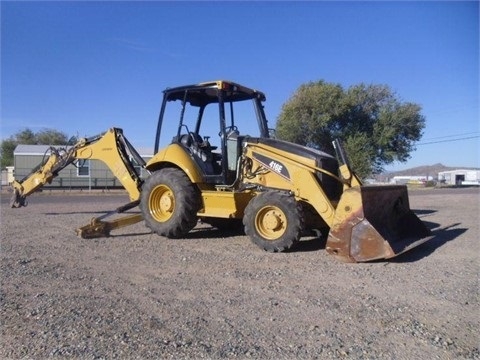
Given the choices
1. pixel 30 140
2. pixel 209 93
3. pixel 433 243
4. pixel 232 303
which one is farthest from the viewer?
pixel 30 140

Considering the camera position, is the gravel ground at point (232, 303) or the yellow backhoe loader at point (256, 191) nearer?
the gravel ground at point (232, 303)

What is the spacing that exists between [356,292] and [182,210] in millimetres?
4251

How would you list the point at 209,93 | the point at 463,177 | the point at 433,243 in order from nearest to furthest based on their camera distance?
the point at 433,243 < the point at 209,93 < the point at 463,177

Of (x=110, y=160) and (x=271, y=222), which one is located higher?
(x=110, y=160)

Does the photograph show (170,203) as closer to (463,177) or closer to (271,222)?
(271,222)

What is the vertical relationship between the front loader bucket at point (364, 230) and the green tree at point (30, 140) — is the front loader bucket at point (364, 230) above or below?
below

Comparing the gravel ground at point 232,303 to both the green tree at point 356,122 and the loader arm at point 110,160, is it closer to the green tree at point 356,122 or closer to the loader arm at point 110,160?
the loader arm at point 110,160

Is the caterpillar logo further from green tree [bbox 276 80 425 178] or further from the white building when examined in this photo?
the white building

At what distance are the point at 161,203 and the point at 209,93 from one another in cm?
238

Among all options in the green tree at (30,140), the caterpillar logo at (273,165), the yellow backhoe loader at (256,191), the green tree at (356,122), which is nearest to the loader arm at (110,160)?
the yellow backhoe loader at (256,191)

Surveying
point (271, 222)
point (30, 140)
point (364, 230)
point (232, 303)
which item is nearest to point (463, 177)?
point (30, 140)

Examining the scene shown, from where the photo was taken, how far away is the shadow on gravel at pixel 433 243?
7.24 m

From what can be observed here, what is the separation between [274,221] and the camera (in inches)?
305

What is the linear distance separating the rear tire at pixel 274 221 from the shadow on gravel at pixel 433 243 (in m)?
1.49
